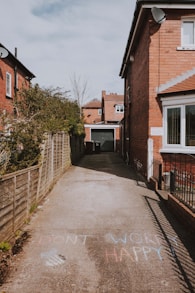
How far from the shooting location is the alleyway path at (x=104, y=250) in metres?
3.36

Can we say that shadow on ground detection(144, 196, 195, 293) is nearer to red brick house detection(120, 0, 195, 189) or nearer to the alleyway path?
the alleyway path

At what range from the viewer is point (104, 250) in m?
4.35

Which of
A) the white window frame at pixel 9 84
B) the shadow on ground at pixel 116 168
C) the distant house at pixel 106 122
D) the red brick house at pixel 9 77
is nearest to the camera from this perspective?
the shadow on ground at pixel 116 168

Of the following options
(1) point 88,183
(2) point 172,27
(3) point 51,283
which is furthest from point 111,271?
(2) point 172,27

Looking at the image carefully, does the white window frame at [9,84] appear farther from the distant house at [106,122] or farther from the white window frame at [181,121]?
the distant house at [106,122]

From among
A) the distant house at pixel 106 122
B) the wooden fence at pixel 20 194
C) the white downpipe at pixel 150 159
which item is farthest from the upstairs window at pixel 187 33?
the distant house at pixel 106 122

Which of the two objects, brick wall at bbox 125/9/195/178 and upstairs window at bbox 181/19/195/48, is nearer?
brick wall at bbox 125/9/195/178

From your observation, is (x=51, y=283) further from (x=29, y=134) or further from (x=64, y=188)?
(x=64, y=188)

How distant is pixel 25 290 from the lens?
3189 millimetres

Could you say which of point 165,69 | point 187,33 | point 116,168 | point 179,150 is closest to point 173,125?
point 179,150

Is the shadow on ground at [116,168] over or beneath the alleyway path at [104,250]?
over

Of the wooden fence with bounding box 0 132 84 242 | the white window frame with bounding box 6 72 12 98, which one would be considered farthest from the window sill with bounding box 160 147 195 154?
the white window frame with bounding box 6 72 12 98

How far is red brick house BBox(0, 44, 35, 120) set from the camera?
16.9 m

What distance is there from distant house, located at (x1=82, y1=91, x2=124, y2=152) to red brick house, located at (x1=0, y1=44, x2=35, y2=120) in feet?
40.9
